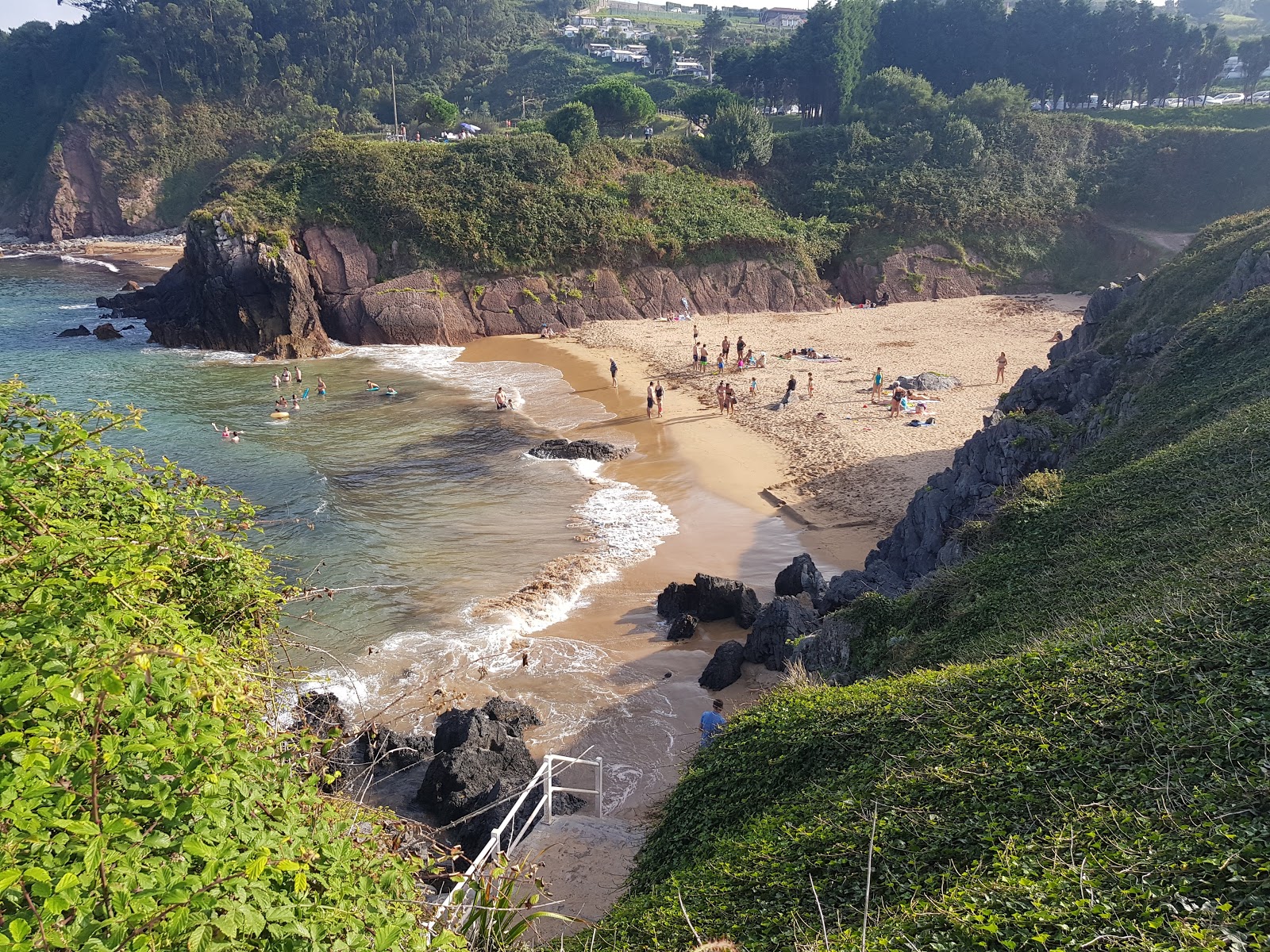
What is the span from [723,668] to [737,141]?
52015mm

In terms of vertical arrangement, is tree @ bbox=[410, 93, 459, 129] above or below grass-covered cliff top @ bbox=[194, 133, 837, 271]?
above

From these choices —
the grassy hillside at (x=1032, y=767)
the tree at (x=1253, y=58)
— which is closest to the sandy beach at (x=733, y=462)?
the grassy hillside at (x=1032, y=767)

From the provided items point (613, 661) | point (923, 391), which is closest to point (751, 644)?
point (613, 661)

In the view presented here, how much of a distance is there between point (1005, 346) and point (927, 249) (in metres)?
15.8

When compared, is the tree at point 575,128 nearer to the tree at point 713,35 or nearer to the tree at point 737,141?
the tree at point 737,141

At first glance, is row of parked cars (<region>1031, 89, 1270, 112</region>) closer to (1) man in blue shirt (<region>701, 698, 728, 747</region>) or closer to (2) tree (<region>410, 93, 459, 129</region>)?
(2) tree (<region>410, 93, 459, 129</region>)

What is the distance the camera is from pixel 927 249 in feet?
182

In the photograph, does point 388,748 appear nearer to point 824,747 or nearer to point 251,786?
point 824,747

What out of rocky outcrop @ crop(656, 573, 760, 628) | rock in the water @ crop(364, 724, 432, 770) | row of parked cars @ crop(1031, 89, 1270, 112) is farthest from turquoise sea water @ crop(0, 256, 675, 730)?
row of parked cars @ crop(1031, 89, 1270, 112)

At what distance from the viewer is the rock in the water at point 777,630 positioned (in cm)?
1622

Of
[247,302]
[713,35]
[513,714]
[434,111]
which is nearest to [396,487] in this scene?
[513,714]

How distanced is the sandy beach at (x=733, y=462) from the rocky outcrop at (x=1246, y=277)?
893 centimetres

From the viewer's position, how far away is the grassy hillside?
5.72 meters

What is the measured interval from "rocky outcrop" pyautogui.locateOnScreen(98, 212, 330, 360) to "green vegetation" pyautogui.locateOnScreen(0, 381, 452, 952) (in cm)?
3972
